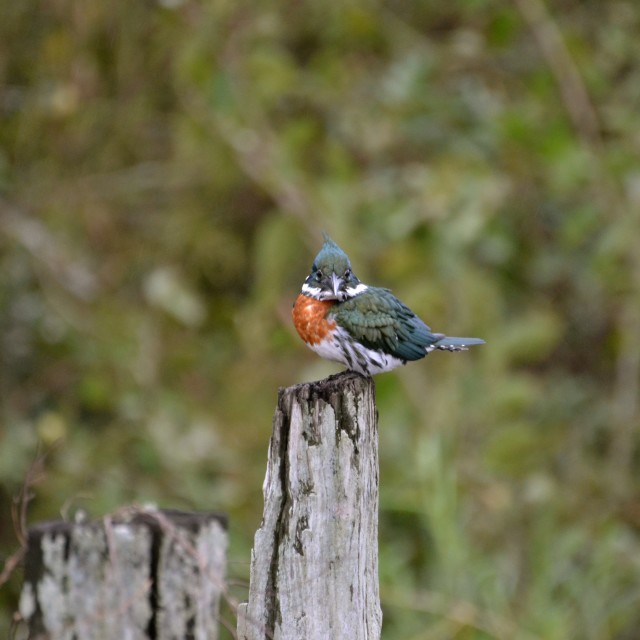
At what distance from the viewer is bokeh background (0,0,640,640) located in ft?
20.0

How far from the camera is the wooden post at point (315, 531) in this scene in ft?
7.99

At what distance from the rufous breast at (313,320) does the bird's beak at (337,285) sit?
4 centimetres

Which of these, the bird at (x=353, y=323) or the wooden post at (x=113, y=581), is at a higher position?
the bird at (x=353, y=323)

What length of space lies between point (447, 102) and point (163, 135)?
74.0 inches

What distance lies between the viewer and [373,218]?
21.3 feet

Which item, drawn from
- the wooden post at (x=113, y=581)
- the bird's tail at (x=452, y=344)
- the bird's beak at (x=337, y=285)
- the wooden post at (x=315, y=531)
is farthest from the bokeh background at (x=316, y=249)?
the wooden post at (x=315, y=531)

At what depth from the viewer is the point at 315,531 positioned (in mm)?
2436

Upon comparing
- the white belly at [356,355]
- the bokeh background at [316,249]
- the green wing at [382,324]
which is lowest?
the white belly at [356,355]

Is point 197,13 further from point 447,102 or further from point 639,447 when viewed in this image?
point 639,447

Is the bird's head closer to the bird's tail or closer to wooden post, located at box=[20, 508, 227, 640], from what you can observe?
the bird's tail

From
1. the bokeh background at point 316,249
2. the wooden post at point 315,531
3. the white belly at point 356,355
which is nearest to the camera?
the wooden post at point 315,531

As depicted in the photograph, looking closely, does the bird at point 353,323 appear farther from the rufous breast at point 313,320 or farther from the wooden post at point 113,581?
the wooden post at point 113,581

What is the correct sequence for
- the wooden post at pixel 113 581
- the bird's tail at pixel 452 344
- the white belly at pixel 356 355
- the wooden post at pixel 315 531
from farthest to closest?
the bird's tail at pixel 452 344, the white belly at pixel 356 355, the wooden post at pixel 113 581, the wooden post at pixel 315 531

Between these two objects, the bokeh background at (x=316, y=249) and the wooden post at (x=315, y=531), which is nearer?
the wooden post at (x=315, y=531)
